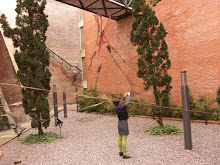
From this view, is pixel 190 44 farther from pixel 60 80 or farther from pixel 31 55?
pixel 60 80

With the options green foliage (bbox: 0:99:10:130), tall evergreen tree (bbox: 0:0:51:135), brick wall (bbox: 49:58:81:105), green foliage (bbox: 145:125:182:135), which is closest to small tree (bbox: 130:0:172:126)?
green foliage (bbox: 145:125:182:135)

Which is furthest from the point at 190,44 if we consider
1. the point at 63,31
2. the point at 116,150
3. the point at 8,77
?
the point at 63,31

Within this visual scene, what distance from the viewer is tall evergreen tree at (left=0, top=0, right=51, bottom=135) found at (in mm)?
6867

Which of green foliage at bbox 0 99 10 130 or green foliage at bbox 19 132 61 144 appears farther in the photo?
green foliage at bbox 0 99 10 130

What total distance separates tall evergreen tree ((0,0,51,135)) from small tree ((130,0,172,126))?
377cm

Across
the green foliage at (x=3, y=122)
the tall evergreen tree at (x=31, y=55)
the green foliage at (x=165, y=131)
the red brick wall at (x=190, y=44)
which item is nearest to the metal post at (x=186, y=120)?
the green foliage at (x=165, y=131)

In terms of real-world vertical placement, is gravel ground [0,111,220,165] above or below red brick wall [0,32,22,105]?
below

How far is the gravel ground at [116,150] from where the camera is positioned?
4.70 meters

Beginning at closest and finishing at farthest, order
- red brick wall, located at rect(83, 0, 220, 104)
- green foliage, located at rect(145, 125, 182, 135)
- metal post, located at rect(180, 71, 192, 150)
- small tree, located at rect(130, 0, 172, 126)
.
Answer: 1. metal post, located at rect(180, 71, 192, 150)
2. green foliage, located at rect(145, 125, 182, 135)
3. small tree, located at rect(130, 0, 172, 126)
4. red brick wall, located at rect(83, 0, 220, 104)

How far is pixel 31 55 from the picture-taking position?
7066 millimetres

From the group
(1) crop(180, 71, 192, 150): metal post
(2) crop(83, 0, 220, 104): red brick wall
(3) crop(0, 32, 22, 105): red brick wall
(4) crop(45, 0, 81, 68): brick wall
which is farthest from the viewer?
(4) crop(45, 0, 81, 68): brick wall

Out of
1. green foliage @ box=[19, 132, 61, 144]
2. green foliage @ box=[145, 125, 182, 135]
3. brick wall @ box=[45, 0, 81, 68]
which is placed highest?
brick wall @ box=[45, 0, 81, 68]

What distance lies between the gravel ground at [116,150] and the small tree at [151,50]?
5.35 feet

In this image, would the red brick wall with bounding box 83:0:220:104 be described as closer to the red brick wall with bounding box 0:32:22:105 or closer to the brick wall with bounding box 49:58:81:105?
the red brick wall with bounding box 0:32:22:105
